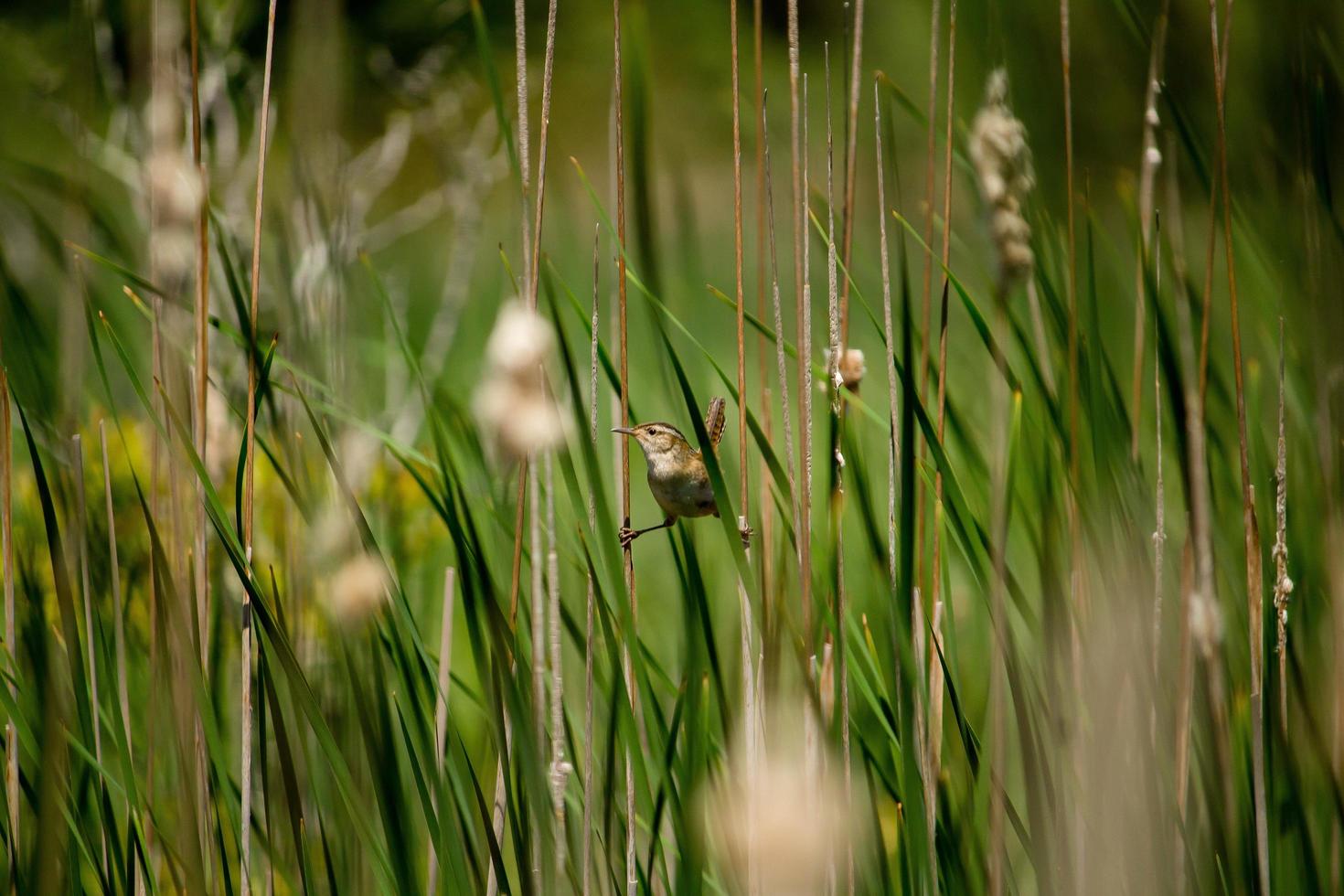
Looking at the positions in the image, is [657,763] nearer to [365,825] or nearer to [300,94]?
[365,825]

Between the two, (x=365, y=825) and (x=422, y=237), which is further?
(x=422, y=237)

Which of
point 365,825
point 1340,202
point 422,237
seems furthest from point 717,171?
point 365,825

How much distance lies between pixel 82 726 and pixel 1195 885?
722 millimetres

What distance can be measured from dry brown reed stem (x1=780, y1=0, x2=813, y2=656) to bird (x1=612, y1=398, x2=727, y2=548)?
276 millimetres

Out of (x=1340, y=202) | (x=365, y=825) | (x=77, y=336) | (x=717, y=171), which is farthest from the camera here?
(x=717, y=171)

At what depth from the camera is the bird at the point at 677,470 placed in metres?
1.03

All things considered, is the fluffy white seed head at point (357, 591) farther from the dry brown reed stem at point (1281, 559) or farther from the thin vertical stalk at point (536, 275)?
the dry brown reed stem at point (1281, 559)

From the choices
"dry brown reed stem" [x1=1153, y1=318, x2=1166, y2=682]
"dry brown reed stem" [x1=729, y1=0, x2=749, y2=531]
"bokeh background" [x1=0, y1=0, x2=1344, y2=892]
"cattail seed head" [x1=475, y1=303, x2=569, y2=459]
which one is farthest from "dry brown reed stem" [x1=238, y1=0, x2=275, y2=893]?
"dry brown reed stem" [x1=1153, y1=318, x2=1166, y2=682]

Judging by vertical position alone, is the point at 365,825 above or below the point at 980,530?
below

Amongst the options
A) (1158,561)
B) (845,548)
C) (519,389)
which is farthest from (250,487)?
(1158,561)

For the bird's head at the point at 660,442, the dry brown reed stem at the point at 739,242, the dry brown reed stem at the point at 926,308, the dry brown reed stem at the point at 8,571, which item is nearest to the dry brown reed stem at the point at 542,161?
the dry brown reed stem at the point at 739,242

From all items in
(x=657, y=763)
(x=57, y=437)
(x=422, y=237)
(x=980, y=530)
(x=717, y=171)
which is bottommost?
(x=657, y=763)

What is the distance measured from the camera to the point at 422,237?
13.6 feet

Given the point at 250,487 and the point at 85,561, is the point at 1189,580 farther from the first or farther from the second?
the point at 85,561
